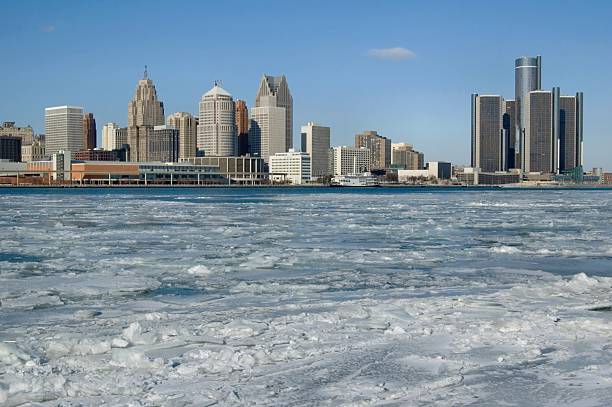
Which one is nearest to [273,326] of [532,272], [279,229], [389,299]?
[389,299]

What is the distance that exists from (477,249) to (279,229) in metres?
8.48

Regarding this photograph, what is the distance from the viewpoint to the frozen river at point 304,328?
18.5ft

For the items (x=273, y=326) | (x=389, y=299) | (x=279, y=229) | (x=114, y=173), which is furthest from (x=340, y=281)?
(x=114, y=173)

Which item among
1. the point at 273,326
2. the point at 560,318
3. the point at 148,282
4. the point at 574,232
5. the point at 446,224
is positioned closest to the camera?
the point at 273,326

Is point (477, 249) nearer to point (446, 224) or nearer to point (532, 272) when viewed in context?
point (532, 272)

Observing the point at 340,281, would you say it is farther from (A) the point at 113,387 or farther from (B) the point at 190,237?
(B) the point at 190,237

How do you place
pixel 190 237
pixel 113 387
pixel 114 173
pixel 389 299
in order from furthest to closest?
pixel 114 173, pixel 190 237, pixel 389 299, pixel 113 387

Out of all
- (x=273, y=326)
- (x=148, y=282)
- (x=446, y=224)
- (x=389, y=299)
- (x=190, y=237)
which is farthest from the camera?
(x=446, y=224)

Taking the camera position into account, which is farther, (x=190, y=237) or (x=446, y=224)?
(x=446, y=224)

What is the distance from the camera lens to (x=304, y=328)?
25.6ft

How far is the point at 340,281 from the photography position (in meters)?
11.7

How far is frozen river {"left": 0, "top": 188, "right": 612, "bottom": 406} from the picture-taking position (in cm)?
565

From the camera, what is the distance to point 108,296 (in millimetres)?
10070

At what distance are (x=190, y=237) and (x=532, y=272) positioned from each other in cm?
1067
